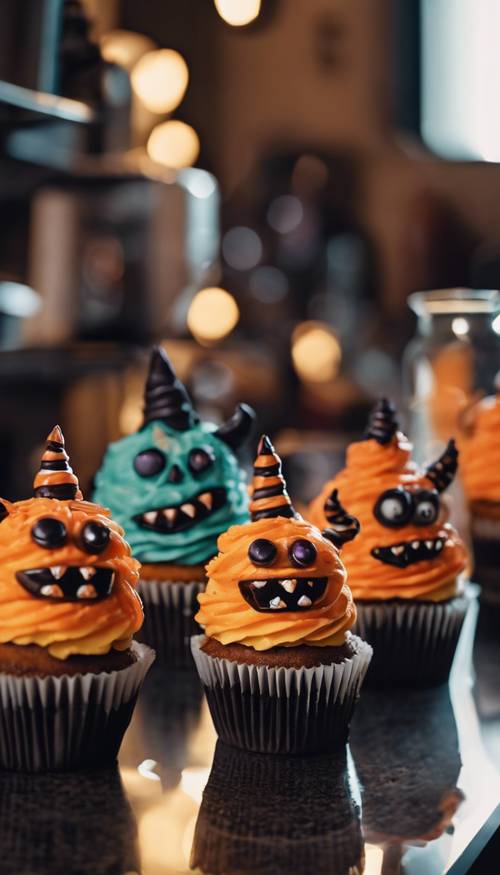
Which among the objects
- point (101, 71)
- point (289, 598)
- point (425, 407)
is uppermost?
point (101, 71)

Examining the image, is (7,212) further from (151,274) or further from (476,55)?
(476,55)

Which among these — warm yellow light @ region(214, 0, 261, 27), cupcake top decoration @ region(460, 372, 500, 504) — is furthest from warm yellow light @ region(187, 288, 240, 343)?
cupcake top decoration @ region(460, 372, 500, 504)

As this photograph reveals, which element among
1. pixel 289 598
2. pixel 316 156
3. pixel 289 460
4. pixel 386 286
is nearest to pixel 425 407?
pixel 289 460

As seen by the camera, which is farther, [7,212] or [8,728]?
[7,212]

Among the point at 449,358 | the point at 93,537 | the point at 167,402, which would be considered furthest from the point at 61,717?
the point at 449,358

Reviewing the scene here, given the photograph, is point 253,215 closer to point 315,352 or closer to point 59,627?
point 315,352
